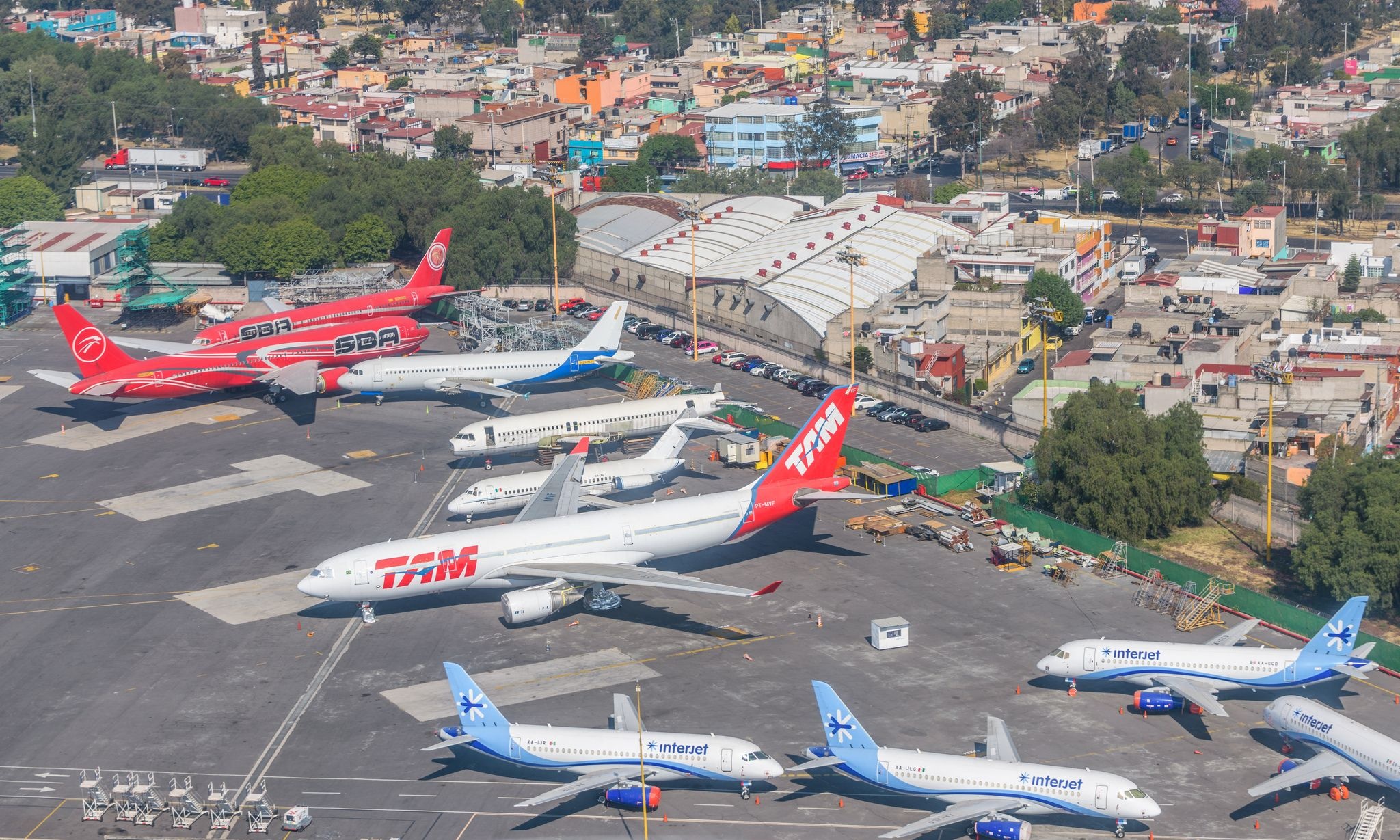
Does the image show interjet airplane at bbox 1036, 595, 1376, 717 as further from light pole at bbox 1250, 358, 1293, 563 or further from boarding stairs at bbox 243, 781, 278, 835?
boarding stairs at bbox 243, 781, 278, 835

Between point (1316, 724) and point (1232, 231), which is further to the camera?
point (1232, 231)

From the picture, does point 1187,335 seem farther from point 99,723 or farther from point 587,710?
point 99,723

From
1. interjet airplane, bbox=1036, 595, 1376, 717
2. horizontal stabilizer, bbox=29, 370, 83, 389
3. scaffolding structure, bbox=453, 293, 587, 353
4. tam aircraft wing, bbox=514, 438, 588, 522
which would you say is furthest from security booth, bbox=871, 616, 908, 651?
horizontal stabilizer, bbox=29, 370, 83, 389

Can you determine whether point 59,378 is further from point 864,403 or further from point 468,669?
point 864,403

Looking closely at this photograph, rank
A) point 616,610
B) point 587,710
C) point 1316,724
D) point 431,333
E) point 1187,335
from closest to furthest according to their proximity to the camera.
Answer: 1. point 1316,724
2. point 587,710
3. point 616,610
4. point 1187,335
5. point 431,333

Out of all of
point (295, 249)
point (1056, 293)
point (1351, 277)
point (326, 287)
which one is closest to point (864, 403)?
point (1056, 293)

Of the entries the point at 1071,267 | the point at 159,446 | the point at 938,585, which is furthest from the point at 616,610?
the point at 1071,267
